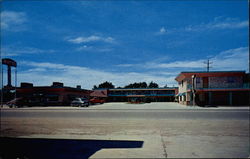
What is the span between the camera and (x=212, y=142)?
6602 mm

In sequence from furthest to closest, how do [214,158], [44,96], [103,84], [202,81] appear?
[103,84] < [44,96] < [202,81] < [214,158]

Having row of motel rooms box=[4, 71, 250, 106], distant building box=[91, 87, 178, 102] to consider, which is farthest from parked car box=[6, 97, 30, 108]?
distant building box=[91, 87, 178, 102]

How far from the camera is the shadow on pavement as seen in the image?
5367 millimetres

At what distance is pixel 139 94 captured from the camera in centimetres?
7500

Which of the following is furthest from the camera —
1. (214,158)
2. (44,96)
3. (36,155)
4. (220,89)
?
(44,96)

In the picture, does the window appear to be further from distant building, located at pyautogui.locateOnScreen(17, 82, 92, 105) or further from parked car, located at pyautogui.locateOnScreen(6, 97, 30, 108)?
parked car, located at pyautogui.locateOnScreen(6, 97, 30, 108)

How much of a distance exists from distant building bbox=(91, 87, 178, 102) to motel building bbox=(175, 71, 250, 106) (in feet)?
114

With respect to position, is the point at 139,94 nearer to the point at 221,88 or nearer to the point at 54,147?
the point at 221,88

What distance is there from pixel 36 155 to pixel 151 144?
4.24 m

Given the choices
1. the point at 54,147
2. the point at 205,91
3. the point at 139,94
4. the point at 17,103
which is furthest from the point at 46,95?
the point at 139,94

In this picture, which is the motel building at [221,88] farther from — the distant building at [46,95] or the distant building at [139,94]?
the distant building at [139,94]

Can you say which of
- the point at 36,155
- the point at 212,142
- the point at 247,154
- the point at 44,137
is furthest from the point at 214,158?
the point at 44,137

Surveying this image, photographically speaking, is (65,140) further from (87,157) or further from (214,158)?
(214,158)

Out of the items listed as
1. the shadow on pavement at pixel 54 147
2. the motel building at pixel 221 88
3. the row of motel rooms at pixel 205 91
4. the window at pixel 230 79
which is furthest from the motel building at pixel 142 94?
the shadow on pavement at pixel 54 147
